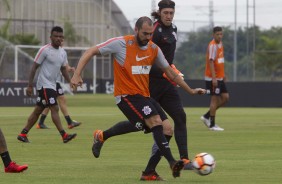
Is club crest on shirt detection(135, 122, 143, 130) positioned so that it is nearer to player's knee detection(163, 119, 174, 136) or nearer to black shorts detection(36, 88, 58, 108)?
player's knee detection(163, 119, 174, 136)

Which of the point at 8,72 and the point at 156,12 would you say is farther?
the point at 8,72

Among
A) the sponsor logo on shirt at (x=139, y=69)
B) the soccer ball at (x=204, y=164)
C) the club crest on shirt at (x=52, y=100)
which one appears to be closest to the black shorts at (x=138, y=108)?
the sponsor logo on shirt at (x=139, y=69)

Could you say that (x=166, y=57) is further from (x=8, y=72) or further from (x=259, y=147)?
(x=8, y=72)

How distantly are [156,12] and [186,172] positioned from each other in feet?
7.52

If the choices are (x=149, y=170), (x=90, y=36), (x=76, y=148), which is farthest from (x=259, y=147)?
(x=90, y=36)

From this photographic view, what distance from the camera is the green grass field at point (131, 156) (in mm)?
11945

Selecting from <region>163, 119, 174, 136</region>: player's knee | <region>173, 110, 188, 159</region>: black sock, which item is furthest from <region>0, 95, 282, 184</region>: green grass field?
<region>163, 119, 174, 136</region>: player's knee

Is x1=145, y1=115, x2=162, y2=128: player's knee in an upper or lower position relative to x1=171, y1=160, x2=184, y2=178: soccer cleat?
upper

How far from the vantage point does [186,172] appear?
1274cm

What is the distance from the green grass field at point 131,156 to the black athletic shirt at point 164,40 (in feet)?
4.51

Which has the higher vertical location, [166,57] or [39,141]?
[166,57]

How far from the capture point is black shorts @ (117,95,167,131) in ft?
38.2

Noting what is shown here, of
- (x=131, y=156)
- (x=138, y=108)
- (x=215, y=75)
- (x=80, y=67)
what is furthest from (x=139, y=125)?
(x=215, y=75)

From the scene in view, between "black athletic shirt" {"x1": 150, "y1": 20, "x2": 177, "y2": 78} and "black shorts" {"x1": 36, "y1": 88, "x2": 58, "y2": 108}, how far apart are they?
5.77 metres
